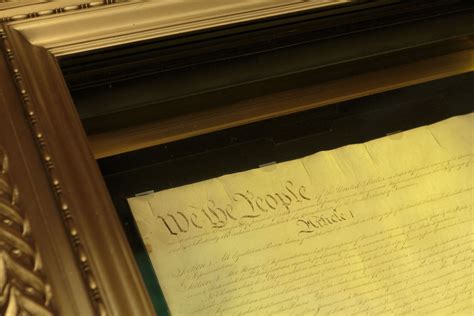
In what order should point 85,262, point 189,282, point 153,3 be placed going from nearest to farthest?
point 85,262
point 189,282
point 153,3

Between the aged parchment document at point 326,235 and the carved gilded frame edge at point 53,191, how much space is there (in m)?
0.12

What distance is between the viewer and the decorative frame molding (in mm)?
485

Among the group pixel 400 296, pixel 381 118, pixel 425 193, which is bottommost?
pixel 400 296

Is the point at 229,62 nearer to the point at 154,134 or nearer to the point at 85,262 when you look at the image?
the point at 154,134

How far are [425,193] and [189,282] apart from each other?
0.35 metres

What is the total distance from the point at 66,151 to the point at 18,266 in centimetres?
13

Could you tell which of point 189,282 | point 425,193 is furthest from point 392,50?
point 189,282

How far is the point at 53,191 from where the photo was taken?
54 cm

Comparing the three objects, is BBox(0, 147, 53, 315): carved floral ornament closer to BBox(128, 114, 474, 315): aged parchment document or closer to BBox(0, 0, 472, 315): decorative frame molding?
BBox(0, 0, 472, 315): decorative frame molding

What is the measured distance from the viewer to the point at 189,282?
0.65m

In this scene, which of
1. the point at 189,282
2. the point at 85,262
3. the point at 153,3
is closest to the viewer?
the point at 85,262

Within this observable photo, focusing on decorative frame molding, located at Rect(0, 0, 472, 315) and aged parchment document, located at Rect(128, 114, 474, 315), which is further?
aged parchment document, located at Rect(128, 114, 474, 315)

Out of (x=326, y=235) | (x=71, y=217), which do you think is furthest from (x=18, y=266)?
(x=326, y=235)

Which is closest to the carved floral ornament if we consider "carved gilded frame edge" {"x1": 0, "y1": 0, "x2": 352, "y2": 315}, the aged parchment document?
→ "carved gilded frame edge" {"x1": 0, "y1": 0, "x2": 352, "y2": 315}
